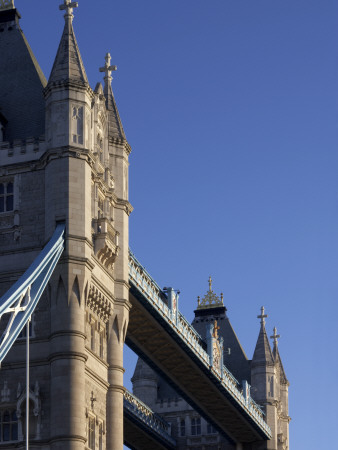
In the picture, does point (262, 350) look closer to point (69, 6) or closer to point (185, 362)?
point (185, 362)

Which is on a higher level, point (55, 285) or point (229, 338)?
point (229, 338)

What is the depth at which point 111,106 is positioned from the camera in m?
63.6

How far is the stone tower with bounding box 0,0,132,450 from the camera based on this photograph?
174ft

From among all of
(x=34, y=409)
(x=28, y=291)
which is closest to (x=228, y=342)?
(x=34, y=409)

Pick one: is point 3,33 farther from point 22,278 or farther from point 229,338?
point 229,338

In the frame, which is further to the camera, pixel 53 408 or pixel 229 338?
pixel 229 338

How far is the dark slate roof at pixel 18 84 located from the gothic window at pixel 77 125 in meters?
2.24

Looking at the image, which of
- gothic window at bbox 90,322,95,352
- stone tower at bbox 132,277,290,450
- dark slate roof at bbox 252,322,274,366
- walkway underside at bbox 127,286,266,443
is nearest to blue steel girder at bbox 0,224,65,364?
gothic window at bbox 90,322,95,352

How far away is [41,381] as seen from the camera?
53219 millimetres

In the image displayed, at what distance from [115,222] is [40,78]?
8.36 metres

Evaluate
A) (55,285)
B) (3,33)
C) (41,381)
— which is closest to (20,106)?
(3,33)

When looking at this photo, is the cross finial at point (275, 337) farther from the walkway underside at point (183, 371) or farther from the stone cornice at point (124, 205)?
the stone cornice at point (124, 205)

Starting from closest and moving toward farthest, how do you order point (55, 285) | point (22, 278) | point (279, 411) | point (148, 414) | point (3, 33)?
point (22, 278)
point (55, 285)
point (3, 33)
point (148, 414)
point (279, 411)

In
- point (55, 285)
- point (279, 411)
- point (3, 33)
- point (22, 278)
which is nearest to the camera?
point (22, 278)
